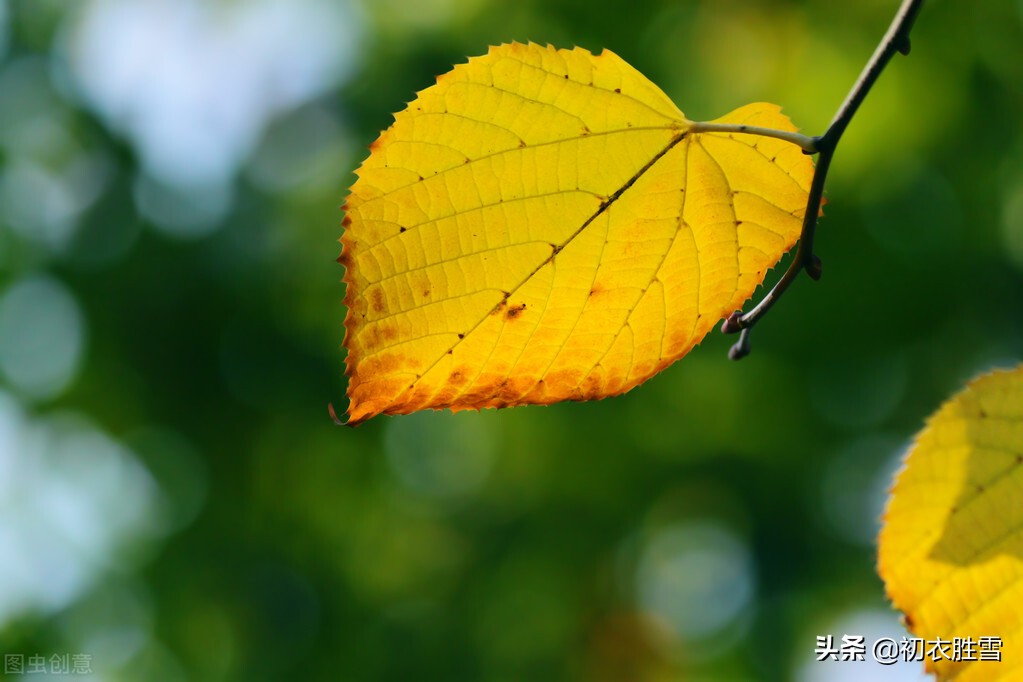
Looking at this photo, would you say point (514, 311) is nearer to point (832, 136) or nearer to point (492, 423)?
point (832, 136)

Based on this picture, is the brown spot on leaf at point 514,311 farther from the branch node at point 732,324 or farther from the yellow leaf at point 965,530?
the yellow leaf at point 965,530

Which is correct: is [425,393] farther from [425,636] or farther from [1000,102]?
[1000,102]

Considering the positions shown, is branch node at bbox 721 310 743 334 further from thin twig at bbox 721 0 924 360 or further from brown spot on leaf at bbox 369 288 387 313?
brown spot on leaf at bbox 369 288 387 313

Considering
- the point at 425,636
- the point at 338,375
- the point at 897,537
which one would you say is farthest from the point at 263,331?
the point at 897,537

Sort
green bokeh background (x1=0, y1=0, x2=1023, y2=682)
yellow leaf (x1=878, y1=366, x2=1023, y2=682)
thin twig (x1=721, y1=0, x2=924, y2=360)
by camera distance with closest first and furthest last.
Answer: thin twig (x1=721, y1=0, x2=924, y2=360), yellow leaf (x1=878, y1=366, x2=1023, y2=682), green bokeh background (x1=0, y1=0, x2=1023, y2=682)

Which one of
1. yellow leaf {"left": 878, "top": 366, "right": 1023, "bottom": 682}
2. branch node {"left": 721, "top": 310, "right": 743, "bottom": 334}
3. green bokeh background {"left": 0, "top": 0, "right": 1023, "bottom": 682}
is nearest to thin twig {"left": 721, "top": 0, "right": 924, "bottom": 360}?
branch node {"left": 721, "top": 310, "right": 743, "bottom": 334}

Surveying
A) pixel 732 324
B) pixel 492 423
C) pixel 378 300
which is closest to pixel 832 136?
pixel 732 324
